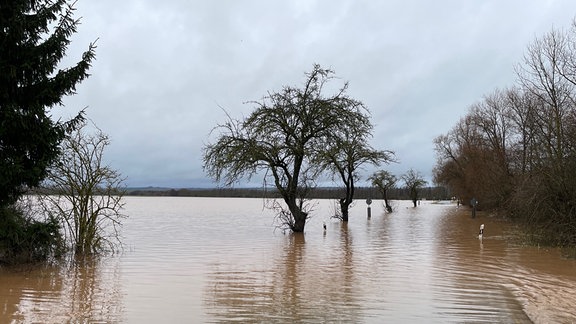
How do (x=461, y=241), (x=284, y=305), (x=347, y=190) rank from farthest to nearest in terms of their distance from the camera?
1. (x=347, y=190)
2. (x=461, y=241)
3. (x=284, y=305)

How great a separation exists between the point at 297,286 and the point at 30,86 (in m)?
7.58

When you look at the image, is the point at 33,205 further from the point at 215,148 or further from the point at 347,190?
the point at 347,190

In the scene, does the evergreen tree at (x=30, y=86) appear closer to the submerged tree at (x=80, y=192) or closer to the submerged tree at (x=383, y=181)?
the submerged tree at (x=80, y=192)

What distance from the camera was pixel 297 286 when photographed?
10.8 m

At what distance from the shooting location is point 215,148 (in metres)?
22.4

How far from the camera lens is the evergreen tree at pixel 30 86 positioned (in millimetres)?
10570

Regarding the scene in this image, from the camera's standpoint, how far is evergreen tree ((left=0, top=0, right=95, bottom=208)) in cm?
1057

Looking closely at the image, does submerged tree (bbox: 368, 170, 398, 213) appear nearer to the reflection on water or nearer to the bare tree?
the bare tree

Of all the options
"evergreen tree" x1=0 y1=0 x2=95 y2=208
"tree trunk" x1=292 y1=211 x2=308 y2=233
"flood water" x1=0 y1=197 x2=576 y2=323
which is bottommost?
"flood water" x1=0 y1=197 x2=576 y2=323

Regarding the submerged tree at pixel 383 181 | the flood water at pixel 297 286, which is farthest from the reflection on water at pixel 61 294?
the submerged tree at pixel 383 181

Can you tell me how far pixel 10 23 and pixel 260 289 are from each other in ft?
26.0

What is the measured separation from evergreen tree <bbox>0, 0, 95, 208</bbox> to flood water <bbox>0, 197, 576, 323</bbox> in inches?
99.7

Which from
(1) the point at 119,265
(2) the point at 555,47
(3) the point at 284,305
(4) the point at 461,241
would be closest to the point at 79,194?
(1) the point at 119,265

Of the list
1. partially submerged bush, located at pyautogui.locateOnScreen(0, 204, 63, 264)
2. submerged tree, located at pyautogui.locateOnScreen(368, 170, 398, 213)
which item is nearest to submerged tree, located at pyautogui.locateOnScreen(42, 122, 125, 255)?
partially submerged bush, located at pyautogui.locateOnScreen(0, 204, 63, 264)
